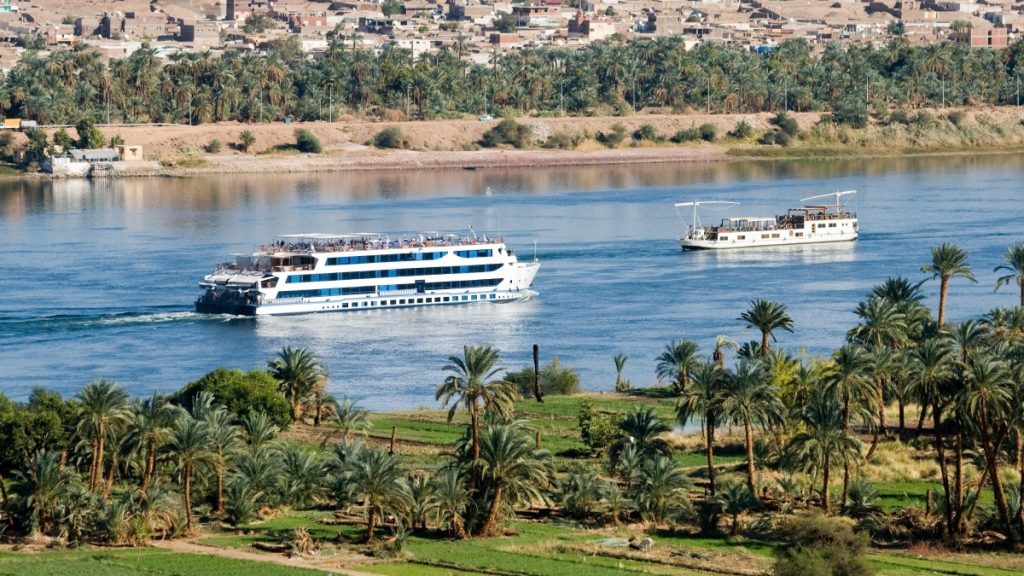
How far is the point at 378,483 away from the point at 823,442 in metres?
12.0

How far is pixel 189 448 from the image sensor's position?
2200 inches

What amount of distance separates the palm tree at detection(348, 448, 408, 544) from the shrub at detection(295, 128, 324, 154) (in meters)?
142

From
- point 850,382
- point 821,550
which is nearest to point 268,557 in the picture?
point 821,550

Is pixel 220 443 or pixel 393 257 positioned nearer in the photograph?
pixel 220 443

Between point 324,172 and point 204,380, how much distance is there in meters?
124

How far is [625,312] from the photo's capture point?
10025cm

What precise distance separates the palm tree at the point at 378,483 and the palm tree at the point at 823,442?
11.1 m

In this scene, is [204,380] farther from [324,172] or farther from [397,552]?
A: [324,172]

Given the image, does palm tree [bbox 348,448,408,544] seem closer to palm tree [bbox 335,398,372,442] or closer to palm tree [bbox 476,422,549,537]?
palm tree [bbox 476,422,549,537]

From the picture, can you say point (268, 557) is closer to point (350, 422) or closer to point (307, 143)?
point (350, 422)

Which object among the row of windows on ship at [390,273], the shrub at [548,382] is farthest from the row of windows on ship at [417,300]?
the shrub at [548,382]

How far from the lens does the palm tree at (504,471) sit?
55.6 metres

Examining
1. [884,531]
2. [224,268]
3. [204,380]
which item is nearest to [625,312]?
[224,268]

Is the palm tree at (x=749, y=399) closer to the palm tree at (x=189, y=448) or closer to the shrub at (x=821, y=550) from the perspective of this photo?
the shrub at (x=821, y=550)
